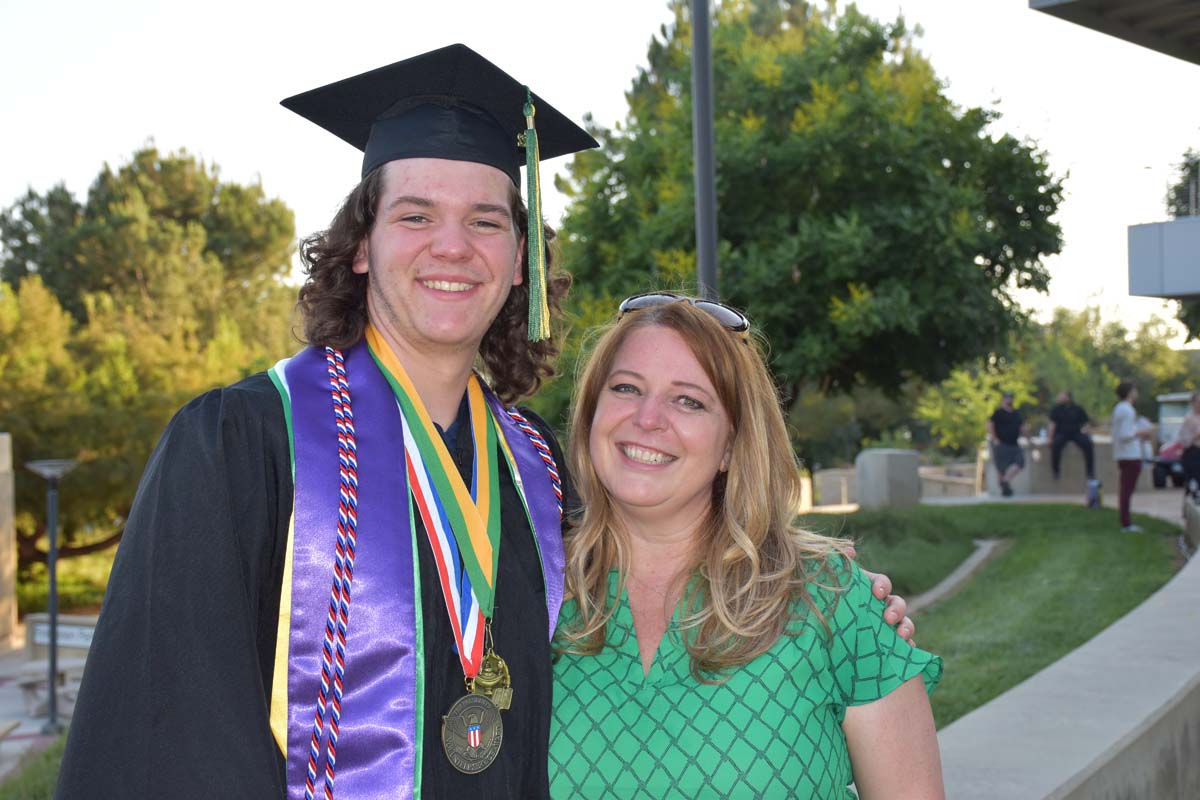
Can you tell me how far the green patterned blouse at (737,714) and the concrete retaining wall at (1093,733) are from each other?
3.37 feet

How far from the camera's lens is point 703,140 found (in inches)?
264

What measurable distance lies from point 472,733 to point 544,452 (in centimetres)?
71

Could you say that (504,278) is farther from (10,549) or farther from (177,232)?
(177,232)

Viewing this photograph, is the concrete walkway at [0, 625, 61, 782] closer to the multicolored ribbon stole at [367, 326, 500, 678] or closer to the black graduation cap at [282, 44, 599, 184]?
the black graduation cap at [282, 44, 599, 184]

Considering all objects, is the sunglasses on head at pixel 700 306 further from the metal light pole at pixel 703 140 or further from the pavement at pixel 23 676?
the pavement at pixel 23 676

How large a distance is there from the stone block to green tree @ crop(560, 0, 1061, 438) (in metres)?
3.65

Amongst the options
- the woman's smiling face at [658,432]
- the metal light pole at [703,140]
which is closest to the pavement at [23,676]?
the metal light pole at [703,140]

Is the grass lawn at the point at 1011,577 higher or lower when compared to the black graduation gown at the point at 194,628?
lower

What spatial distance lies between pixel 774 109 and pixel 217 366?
1660cm

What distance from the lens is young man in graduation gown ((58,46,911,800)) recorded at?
65.9 inches

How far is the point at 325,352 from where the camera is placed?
7.24ft

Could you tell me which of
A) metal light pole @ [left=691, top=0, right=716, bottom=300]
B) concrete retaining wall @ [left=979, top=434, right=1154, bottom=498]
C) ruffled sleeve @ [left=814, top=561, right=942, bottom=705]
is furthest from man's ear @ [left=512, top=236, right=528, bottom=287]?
concrete retaining wall @ [left=979, top=434, right=1154, bottom=498]

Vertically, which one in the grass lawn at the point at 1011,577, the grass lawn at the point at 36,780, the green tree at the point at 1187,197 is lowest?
the grass lawn at the point at 36,780

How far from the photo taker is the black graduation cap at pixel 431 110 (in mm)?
2443
